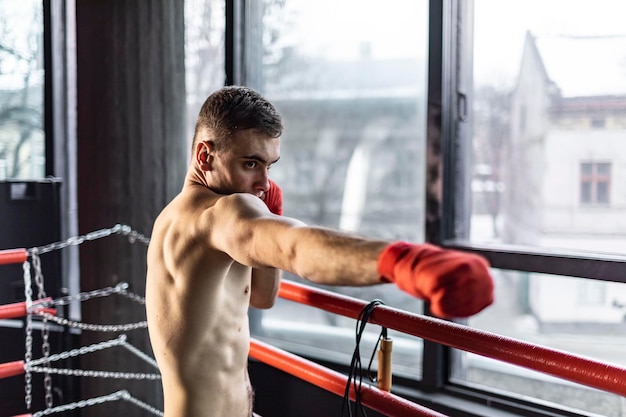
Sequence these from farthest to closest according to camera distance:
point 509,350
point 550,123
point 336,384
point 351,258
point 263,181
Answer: point 550,123 < point 336,384 < point 263,181 < point 509,350 < point 351,258

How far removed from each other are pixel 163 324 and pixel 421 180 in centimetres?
146

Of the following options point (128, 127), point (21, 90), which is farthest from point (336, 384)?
point (21, 90)

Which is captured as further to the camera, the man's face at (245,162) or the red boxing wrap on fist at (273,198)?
the red boxing wrap on fist at (273,198)

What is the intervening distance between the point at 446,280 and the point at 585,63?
1594 mm

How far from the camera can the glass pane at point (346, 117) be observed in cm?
270

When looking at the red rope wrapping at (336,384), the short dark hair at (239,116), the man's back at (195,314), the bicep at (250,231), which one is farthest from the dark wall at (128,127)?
the bicep at (250,231)

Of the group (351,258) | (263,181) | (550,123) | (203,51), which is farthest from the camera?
(203,51)

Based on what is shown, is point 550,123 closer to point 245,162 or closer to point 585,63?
point 585,63

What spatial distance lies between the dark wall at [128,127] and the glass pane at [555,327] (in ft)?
4.31

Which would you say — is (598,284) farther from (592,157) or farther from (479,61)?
(479,61)

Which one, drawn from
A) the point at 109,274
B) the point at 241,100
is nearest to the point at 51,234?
the point at 109,274

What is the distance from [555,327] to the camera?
2.38 metres

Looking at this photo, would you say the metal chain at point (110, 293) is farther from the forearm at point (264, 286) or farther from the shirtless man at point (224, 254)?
the shirtless man at point (224, 254)

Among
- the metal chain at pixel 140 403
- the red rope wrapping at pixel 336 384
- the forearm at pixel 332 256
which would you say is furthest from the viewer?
the metal chain at pixel 140 403
